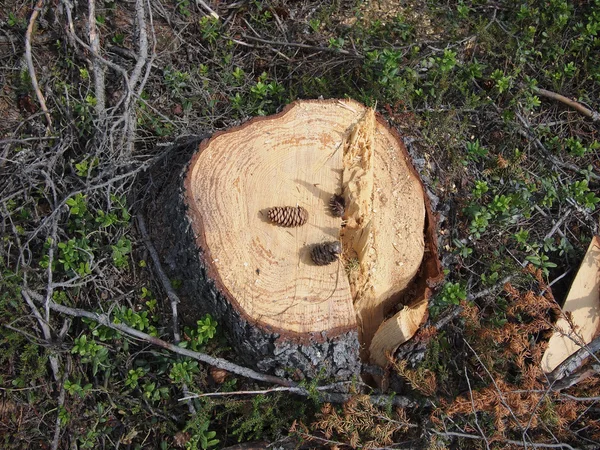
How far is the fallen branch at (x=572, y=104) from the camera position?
3.27 meters

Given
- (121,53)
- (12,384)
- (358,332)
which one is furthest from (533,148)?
(12,384)

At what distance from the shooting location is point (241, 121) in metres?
2.48

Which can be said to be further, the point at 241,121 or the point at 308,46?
the point at 308,46

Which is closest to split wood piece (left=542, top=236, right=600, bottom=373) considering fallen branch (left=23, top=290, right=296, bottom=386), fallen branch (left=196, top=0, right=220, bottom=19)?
fallen branch (left=23, top=290, right=296, bottom=386)

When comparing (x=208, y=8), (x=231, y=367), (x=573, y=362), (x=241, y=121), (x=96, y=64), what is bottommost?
(x=573, y=362)

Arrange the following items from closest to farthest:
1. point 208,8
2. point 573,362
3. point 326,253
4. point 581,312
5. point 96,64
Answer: point 326,253 < point 573,362 < point 581,312 < point 96,64 < point 208,8

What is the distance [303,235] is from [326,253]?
0.15 meters

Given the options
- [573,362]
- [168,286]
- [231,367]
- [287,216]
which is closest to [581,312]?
[573,362]

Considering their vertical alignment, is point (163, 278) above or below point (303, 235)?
below

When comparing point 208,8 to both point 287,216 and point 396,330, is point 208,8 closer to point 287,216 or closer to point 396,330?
point 287,216

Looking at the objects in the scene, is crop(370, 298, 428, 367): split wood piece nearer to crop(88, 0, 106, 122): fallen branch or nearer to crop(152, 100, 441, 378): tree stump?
crop(152, 100, 441, 378): tree stump

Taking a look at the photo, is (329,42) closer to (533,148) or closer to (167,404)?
(533,148)

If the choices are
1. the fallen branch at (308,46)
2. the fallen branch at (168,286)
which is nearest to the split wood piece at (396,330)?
the fallen branch at (168,286)

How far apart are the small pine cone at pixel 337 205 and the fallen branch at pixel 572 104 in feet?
5.97
